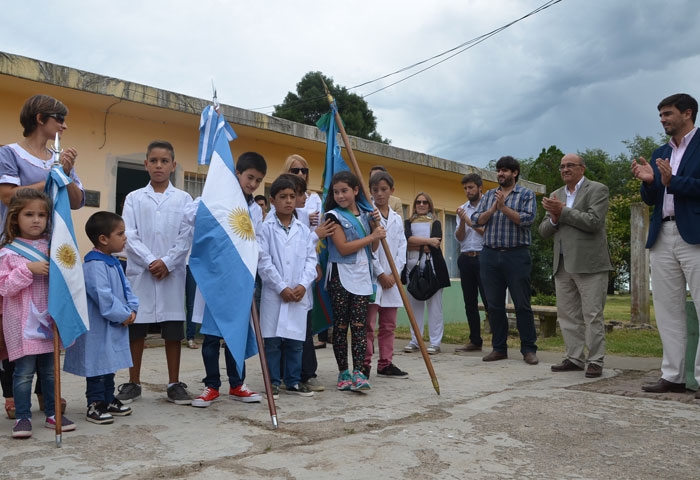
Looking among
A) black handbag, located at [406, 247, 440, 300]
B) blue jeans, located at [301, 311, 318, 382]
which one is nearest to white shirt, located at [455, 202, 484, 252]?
black handbag, located at [406, 247, 440, 300]

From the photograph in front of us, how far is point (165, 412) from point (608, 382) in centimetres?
356

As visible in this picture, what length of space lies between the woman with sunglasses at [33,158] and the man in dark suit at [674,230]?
13.4ft

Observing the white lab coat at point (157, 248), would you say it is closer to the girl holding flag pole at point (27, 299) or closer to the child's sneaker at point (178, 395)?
the child's sneaker at point (178, 395)

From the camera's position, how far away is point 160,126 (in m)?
8.72

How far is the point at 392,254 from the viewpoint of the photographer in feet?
19.8

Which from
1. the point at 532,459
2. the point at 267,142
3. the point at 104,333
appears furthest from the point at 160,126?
the point at 532,459

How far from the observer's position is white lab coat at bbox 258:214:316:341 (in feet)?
14.7

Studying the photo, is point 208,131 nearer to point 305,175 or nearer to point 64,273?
point 305,175

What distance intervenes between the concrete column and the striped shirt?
5.12 metres

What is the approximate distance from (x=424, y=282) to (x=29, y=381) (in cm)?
443

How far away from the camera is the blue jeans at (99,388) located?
3779 mm

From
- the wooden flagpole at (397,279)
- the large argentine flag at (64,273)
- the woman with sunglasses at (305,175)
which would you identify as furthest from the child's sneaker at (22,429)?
the woman with sunglasses at (305,175)

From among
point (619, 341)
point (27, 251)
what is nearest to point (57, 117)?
point (27, 251)

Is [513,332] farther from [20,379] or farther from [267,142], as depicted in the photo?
[20,379]
